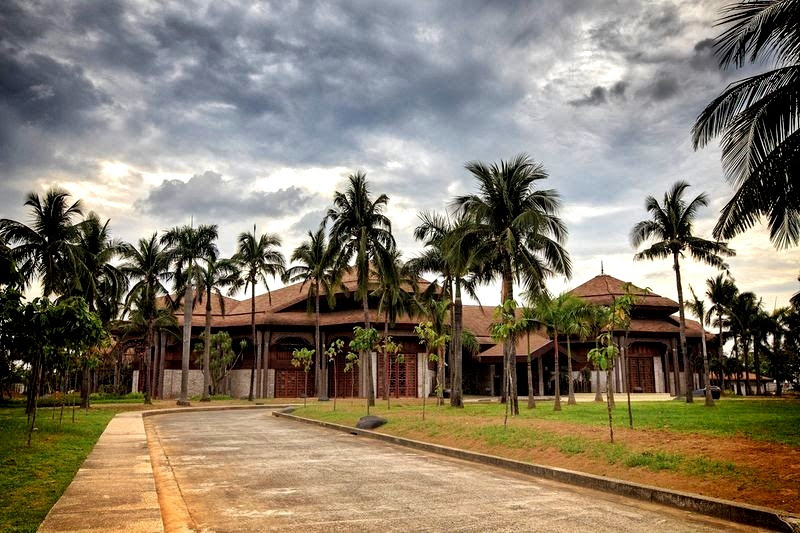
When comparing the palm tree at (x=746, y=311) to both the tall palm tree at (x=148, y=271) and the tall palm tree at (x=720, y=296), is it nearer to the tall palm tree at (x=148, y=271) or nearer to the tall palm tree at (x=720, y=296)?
the tall palm tree at (x=720, y=296)

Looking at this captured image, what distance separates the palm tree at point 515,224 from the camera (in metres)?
24.2

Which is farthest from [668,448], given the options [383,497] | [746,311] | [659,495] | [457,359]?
[746,311]

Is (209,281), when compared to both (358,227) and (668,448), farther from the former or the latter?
(668,448)

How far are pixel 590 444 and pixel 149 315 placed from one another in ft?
117

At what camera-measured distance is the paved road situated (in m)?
7.23

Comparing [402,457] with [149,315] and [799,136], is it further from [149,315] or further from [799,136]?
[149,315]

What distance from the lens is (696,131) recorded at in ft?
42.4

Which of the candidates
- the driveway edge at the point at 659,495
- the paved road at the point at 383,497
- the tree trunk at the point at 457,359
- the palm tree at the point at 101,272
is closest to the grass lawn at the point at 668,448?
the driveway edge at the point at 659,495

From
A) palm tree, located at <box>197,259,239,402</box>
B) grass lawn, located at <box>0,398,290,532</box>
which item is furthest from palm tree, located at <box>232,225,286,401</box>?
grass lawn, located at <box>0,398,290,532</box>

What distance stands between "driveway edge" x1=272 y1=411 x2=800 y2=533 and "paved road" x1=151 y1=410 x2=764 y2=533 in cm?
29

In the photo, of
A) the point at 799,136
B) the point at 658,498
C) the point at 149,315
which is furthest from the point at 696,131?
the point at 149,315

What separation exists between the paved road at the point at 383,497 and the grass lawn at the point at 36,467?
1.82 metres

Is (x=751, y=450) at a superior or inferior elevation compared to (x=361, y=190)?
inferior

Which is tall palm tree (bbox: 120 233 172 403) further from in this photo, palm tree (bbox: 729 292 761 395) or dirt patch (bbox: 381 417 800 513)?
palm tree (bbox: 729 292 761 395)
